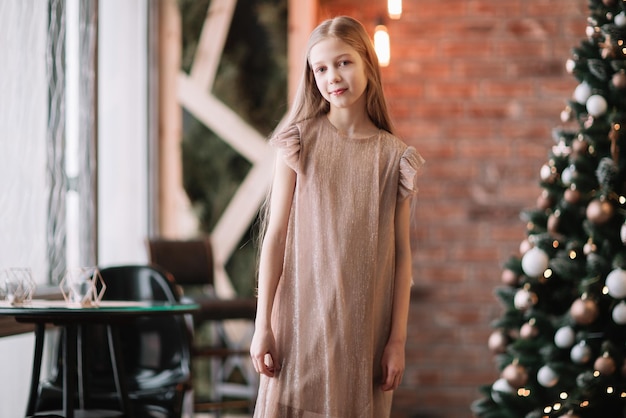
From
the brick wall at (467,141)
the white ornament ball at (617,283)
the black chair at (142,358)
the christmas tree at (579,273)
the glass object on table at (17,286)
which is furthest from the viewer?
the brick wall at (467,141)

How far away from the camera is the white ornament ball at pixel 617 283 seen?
9.40ft

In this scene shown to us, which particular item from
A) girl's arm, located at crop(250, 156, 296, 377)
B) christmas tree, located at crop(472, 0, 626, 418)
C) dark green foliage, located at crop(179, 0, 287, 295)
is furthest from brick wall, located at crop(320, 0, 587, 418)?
girl's arm, located at crop(250, 156, 296, 377)

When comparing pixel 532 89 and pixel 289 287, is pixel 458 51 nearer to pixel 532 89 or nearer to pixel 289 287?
pixel 532 89

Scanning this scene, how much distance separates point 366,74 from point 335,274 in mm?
422

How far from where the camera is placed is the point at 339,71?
5.76 feet

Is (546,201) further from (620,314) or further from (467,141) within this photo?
(467,141)

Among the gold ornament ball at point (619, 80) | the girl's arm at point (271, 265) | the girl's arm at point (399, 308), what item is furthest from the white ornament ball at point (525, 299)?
the girl's arm at point (271, 265)

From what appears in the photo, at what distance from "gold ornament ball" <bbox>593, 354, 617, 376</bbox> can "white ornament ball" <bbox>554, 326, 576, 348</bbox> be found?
0.13 metres

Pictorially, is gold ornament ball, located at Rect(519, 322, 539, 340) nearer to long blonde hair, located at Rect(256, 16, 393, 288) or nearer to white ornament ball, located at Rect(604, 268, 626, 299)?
white ornament ball, located at Rect(604, 268, 626, 299)

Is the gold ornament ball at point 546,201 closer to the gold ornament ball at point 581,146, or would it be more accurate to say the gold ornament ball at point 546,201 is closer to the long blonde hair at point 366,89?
the gold ornament ball at point 581,146

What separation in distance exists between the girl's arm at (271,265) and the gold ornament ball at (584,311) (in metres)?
1.53

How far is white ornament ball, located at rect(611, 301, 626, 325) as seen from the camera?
288cm

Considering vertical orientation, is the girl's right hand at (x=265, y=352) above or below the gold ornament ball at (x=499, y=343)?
above

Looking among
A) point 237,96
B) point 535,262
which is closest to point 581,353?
point 535,262
